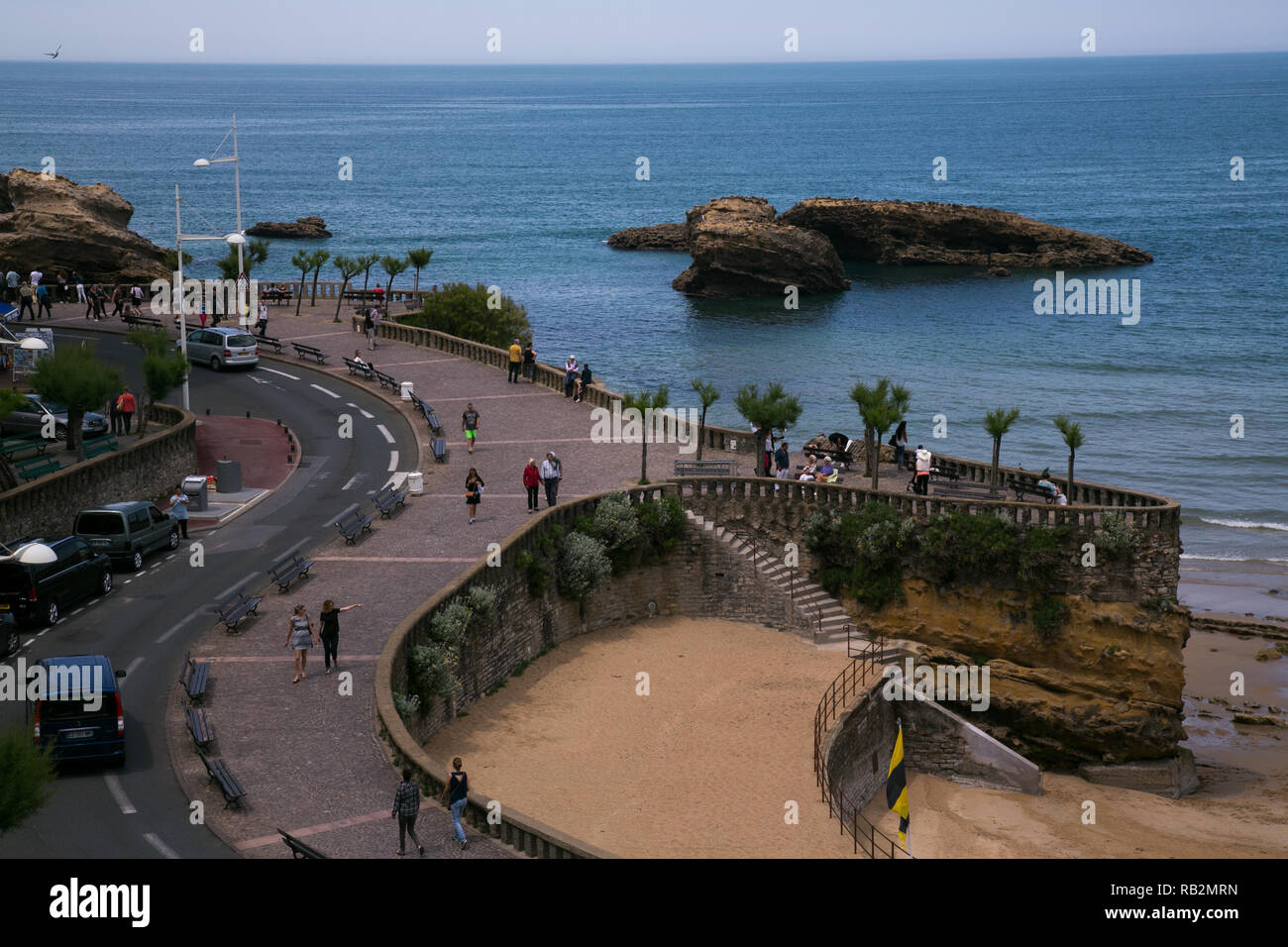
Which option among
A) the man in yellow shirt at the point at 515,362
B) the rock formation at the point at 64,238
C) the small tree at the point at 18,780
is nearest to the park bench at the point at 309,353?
the man in yellow shirt at the point at 515,362

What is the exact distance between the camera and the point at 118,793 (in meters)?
22.9

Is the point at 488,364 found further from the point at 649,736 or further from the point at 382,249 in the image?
the point at 382,249

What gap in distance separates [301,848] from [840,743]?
13.9m

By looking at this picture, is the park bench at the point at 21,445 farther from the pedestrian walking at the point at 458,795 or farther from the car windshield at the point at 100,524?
the pedestrian walking at the point at 458,795

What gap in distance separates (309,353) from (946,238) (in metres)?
69.9

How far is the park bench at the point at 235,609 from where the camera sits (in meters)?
29.7

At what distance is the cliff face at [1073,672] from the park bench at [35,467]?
2092 cm

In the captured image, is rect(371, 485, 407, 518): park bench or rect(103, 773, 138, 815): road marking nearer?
rect(103, 773, 138, 815): road marking

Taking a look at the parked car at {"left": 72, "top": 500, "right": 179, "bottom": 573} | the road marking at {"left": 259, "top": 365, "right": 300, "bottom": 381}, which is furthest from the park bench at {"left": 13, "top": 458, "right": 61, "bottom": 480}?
the road marking at {"left": 259, "top": 365, "right": 300, "bottom": 381}

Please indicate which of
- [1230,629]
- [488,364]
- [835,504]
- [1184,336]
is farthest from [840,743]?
[1184,336]

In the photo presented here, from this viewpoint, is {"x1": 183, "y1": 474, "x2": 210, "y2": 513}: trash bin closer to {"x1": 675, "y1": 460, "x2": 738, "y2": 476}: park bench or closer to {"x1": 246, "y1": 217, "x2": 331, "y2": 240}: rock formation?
{"x1": 675, "y1": 460, "x2": 738, "y2": 476}: park bench

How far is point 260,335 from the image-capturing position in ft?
192

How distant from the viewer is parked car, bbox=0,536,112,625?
29.2 meters

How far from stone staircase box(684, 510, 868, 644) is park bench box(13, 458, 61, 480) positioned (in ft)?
50.4
